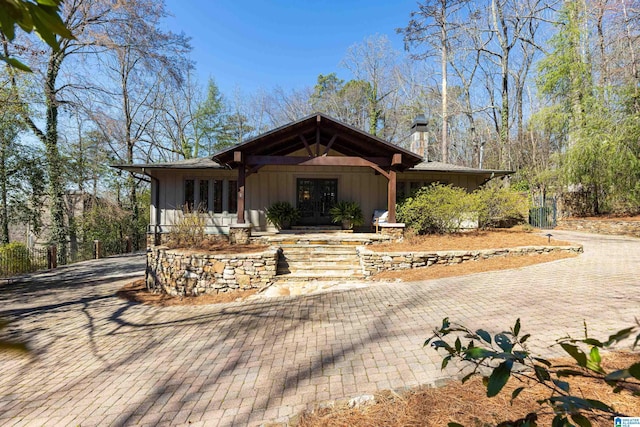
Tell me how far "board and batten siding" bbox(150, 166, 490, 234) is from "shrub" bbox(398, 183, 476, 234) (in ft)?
7.08

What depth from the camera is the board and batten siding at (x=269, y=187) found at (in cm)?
1121

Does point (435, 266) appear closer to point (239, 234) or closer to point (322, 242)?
point (322, 242)

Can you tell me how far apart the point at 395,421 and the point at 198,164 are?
10869 mm

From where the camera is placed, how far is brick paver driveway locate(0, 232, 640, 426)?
2959 mm

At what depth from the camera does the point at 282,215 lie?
10617 mm

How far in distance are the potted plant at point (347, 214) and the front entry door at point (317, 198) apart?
0.93 metres

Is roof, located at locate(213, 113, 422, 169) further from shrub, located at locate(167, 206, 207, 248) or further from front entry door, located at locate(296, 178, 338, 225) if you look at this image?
front entry door, located at locate(296, 178, 338, 225)

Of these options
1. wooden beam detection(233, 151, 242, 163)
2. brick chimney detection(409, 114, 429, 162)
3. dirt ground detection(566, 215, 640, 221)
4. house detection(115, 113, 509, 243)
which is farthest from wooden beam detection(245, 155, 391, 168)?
dirt ground detection(566, 215, 640, 221)

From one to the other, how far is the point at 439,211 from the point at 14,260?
49.9 ft

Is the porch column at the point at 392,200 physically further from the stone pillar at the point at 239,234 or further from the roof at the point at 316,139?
the stone pillar at the point at 239,234

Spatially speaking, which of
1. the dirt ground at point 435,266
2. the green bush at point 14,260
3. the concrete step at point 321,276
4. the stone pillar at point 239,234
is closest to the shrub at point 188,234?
the dirt ground at point 435,266

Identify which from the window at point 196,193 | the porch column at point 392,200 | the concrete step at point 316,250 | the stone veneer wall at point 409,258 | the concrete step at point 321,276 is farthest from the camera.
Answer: the window at point 196,193

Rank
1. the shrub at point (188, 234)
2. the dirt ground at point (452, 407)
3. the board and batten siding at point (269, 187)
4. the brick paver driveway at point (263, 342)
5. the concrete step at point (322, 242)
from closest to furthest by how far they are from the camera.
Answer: the dirt ground at point (452, 407), the brick paver driveway at point (263, 342), the concrete step at point (322, 242), the shrub at point (188, 234), the board and batten siding at point (269, 187)

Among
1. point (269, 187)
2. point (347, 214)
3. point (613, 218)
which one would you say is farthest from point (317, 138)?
point (613, 218)
